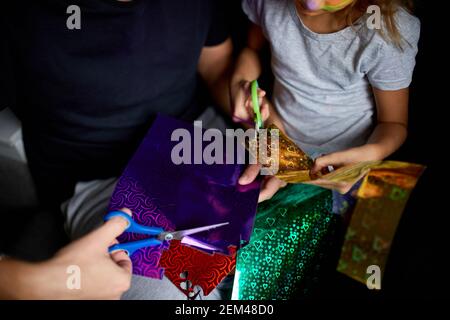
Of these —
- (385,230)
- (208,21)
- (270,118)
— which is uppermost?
(208,21)

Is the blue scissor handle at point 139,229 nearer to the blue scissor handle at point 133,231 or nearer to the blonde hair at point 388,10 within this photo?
the blue scissor handle at point 133,231

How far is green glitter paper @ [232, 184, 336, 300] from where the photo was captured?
0.81 metres

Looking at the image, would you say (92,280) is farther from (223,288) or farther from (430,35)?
(430,35)

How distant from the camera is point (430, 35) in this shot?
77cm

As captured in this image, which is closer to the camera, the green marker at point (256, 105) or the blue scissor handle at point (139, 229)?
the blue scissor handle at point (139, 229)

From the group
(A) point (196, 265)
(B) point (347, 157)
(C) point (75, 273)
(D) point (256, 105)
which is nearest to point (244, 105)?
(D) point (256, 105)

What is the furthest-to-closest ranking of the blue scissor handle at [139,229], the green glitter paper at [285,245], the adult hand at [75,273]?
the green glitter paper at [285,245] → the blue scissor handle at [139,229] → the adult hand at [75,273]

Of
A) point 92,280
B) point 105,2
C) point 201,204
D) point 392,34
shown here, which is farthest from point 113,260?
point 392,34

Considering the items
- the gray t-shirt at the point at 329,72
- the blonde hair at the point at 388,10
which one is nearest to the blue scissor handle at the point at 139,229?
the gray t-shirt at the point at 329,72

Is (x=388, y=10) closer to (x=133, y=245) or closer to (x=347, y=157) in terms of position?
(x=347, y=157)

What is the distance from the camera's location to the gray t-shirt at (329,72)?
0.75 meters

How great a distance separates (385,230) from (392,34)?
0.37 metres

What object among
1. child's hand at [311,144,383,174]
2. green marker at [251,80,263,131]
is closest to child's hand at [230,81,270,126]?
green marker at [251,80,263,131]

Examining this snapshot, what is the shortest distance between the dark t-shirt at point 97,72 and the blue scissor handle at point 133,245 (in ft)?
1.03
